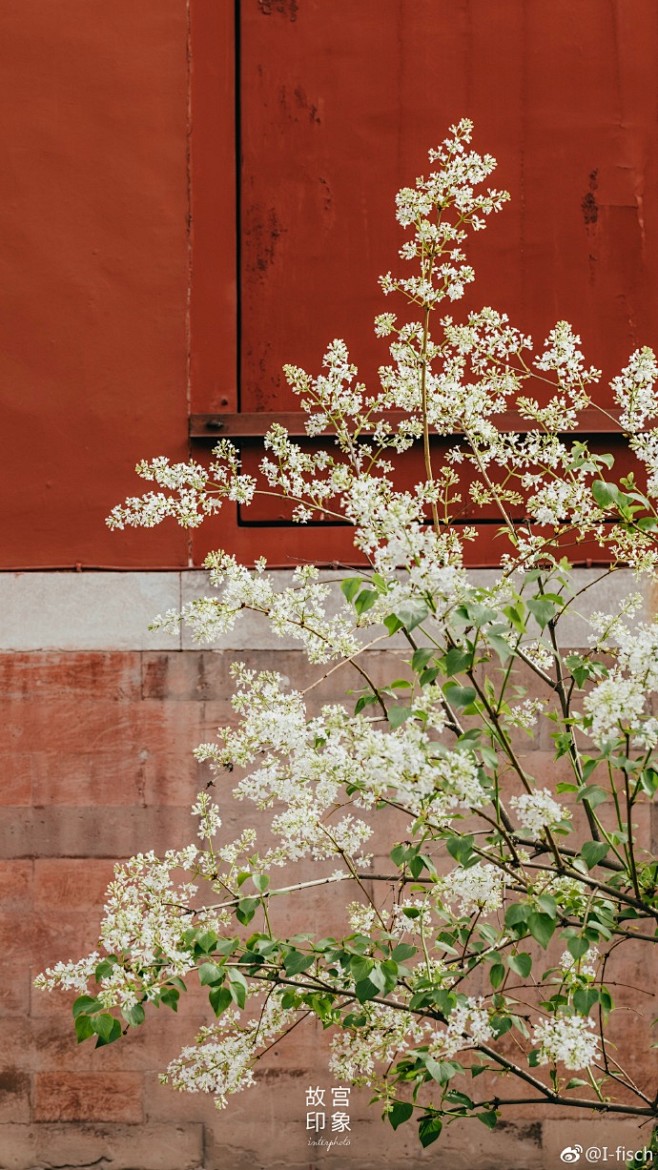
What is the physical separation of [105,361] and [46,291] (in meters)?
0.38

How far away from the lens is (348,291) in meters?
4.82

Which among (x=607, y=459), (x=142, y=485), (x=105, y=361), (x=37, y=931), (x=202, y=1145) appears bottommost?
(x=202, y=1145)

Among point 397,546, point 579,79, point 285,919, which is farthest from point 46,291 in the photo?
point 397,546

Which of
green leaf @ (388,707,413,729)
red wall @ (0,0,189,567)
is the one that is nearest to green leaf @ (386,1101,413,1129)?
green leaf @ (388,707,413,729)

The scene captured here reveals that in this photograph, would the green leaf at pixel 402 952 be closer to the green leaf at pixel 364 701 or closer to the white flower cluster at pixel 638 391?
the green leaf at pixel 364 701

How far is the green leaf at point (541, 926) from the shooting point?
7.51 feet

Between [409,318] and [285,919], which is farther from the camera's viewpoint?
[409,318]

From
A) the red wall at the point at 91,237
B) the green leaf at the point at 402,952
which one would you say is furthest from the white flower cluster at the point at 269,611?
the red wall at the point at 91,237

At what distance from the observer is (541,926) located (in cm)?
230

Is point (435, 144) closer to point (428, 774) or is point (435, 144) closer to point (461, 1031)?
point (428, 774)

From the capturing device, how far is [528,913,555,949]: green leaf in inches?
90.1

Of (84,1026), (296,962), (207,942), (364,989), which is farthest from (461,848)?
(84,1026)

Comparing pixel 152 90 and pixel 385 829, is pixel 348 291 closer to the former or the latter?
pixel 152 90

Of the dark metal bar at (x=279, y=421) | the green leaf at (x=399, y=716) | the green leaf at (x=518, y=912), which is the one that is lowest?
the green leaf at (x=518, y=912)
